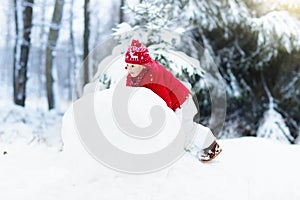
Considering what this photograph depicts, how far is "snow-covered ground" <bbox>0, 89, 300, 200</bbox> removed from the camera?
112 inches

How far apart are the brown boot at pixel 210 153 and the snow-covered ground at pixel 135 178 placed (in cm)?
7

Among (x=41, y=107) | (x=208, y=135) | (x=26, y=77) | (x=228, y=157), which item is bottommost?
(x=41, y=107)

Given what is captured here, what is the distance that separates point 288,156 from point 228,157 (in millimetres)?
648

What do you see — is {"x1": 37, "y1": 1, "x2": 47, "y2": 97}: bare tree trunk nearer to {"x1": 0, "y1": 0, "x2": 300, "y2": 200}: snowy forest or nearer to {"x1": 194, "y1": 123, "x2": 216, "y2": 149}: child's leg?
{"x1": 0, "y1": 0, "x2": 300, "y2": 200}: snowy forest

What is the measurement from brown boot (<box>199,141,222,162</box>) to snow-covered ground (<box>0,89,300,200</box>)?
0.07m

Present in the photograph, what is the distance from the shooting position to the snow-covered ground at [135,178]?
286 centimetres

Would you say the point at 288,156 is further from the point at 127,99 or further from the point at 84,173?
the point at 84,173

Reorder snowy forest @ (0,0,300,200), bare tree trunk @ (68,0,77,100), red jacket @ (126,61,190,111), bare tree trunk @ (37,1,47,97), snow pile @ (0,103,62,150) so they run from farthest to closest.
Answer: bare tree trunk @ (68,0,77,100) < bare tree trunk @ (37,1,47,97) < snow pile @ (0,103,62,150) < red jacket @ (126,61,190,111) < snowy forest @ (0,0,300,200)

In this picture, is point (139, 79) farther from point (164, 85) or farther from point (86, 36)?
point (86, 36)

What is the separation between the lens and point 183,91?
3779 mm

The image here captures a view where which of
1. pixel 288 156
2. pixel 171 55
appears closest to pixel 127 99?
pixel 288 156

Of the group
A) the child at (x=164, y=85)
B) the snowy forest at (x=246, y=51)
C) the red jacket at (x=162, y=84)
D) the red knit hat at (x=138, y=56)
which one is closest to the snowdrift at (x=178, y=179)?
the child at (x=164, y=85)

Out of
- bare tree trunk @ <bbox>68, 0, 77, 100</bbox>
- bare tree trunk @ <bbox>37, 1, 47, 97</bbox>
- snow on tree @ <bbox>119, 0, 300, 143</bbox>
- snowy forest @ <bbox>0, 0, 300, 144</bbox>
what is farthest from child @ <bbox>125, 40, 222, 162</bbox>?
bare tree trunk @ <bbox>68, 0, 77, 100</bbox>

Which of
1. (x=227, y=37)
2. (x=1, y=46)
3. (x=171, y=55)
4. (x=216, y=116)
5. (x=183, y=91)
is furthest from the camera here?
(x=1, y=46)
